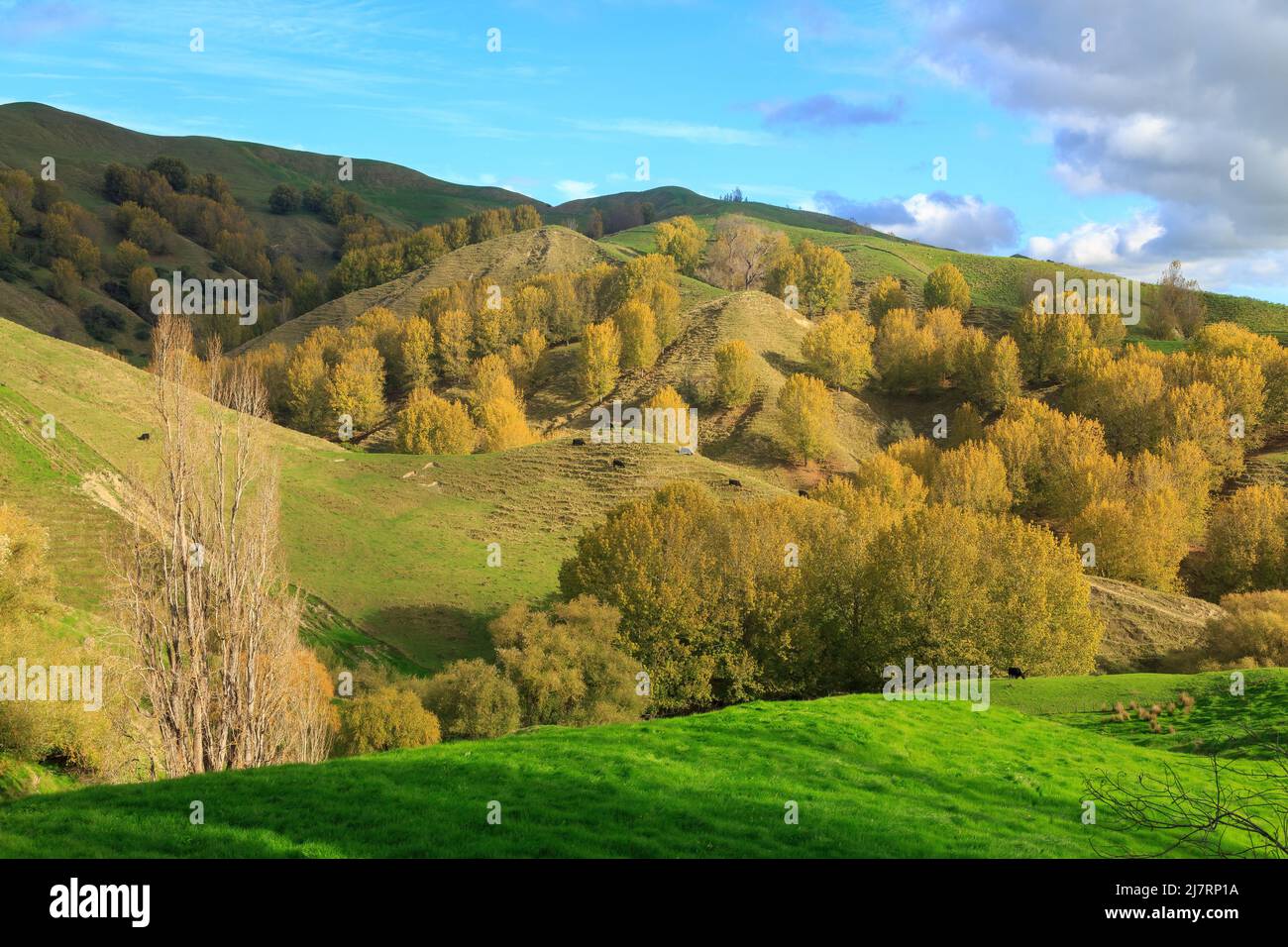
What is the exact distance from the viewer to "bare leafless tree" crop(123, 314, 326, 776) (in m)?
24.1

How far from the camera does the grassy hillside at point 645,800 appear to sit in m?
13.5

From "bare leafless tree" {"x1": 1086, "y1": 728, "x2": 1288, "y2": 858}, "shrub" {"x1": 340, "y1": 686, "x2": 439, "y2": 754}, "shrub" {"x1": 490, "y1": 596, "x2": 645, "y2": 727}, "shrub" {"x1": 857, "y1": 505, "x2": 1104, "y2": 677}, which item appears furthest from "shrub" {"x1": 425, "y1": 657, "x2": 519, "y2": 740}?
"bare leafless tree" {"x1": 1086, "y1": 728, "x2": 1288, "y2": 858}

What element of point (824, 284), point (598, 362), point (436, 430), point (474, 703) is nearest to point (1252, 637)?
point (474, 703)

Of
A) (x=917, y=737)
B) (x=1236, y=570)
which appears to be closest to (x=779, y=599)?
(x=917, y=737)

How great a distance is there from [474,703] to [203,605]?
69.6 ft

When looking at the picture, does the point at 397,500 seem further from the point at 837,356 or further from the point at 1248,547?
the point at 1248,547

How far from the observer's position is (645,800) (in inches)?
648

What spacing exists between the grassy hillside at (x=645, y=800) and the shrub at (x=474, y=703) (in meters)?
19.5

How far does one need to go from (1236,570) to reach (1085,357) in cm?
5205

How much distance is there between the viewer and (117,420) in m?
78.1

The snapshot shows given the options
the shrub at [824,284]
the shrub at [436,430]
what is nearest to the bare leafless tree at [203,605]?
the shrub at [436,430]

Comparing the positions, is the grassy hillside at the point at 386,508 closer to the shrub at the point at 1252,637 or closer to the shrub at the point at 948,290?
the shrub at the point at 1252,637

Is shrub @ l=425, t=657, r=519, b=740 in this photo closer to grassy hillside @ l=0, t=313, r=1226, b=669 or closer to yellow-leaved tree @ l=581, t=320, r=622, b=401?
grassy hillside @ l=0, t=313, r=1226, b=669
